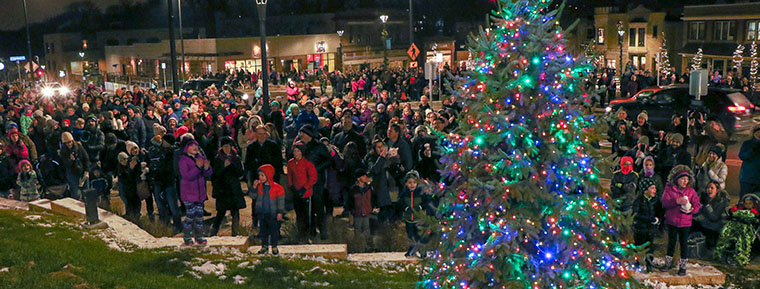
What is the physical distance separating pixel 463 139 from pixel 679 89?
16.6m

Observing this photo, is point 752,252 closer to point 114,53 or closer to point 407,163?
point 407,163

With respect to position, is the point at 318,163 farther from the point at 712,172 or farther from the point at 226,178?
the point at 712,172

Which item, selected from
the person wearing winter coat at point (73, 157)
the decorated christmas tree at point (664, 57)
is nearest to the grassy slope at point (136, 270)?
the person wearing winter coat at point (73, 157)

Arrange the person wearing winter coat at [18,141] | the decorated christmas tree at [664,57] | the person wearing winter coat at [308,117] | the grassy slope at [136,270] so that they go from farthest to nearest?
1. the decorated christmas tree at [664,57]
2. the person wearing winter coat at [308,117]
3. the person wearing winter coat at [18,141]
4. the grassy slope at [136,270]

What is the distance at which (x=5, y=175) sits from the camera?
1385cm

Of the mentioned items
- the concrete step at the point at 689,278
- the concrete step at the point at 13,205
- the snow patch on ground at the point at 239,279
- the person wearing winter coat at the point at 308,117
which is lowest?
the concrete step at the point at 689,278

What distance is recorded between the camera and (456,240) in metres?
5.86

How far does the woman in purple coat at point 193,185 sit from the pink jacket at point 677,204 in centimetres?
613

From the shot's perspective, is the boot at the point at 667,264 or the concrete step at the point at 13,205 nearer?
the boot at the point at 667,264

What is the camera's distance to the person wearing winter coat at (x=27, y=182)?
42.5 ft

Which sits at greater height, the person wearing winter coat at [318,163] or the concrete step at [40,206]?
the person wearing winter coat at [318,163]

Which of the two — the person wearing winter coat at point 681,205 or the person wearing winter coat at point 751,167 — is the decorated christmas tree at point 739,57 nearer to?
the person wearing winter coat at point 751,167

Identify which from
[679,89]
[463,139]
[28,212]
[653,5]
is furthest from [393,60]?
[463,139]

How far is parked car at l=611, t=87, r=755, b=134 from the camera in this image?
18859mm
